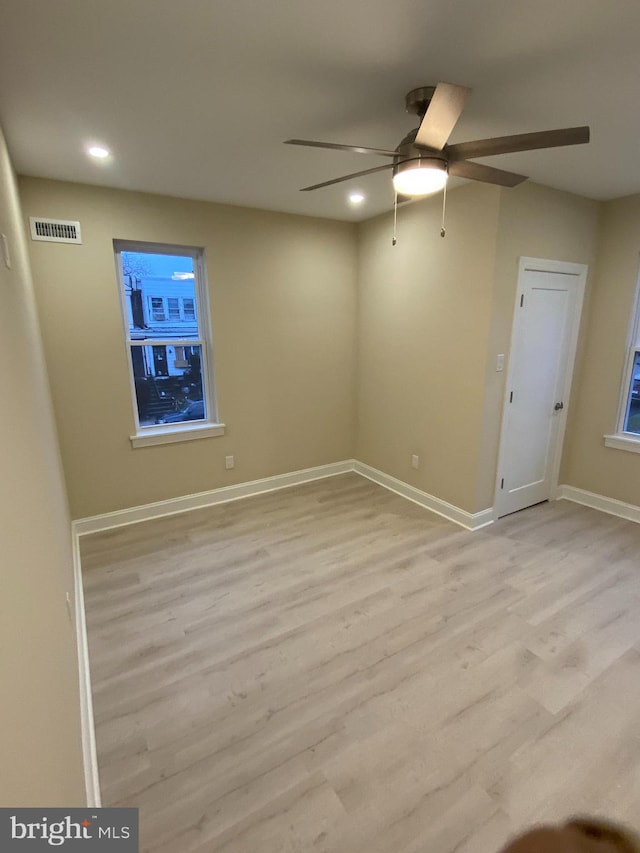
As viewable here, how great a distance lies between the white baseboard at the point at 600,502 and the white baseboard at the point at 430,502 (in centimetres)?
105

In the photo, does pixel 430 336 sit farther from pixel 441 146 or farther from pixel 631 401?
pixel 441 146

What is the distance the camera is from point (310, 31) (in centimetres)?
143

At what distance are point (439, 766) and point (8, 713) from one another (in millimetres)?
1629

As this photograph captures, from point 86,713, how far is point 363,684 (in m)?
1.24

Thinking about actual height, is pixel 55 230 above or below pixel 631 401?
above

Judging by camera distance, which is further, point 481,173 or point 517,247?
point 517,247

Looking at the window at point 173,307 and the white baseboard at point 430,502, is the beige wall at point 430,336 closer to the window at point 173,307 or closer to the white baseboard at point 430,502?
the white baseboard at point 430,502

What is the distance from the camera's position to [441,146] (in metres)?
1.73

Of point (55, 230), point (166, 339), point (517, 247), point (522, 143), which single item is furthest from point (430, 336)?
point (55, 230)

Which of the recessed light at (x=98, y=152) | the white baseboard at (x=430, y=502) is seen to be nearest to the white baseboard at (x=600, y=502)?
the white baseboard at (x=430, y=502)

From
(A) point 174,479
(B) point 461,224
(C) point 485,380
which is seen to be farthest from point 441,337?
(A) point 174,479

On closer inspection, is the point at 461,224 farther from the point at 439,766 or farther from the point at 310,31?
the point at 439,766

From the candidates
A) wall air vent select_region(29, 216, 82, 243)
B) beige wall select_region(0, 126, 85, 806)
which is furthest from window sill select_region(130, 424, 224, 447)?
beige wall select_region(0, 126, 85, 806)

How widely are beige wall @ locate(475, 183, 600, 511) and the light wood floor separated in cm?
77
